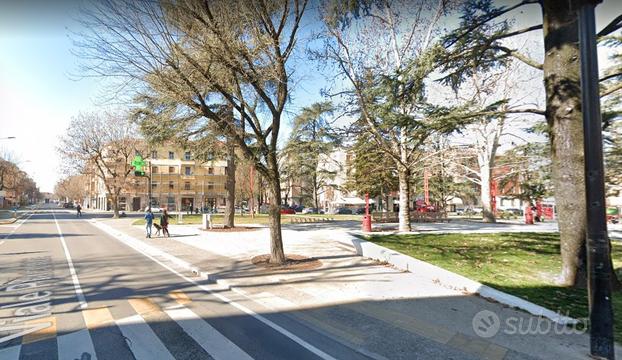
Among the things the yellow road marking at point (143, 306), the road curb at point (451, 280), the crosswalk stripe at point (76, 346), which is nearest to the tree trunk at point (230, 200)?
the road curb at point (451, 280)

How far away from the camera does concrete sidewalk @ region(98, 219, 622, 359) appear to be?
4656 millimetres

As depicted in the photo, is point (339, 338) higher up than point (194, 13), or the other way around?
point (194, 13)

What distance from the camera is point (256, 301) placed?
684cm

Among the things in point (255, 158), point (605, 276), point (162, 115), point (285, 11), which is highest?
point (285, 11)

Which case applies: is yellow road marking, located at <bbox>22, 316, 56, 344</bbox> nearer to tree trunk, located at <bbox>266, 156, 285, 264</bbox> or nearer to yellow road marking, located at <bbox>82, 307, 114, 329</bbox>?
yellow road marking, located at <bbox>82, 307, 114, 329</bbox>

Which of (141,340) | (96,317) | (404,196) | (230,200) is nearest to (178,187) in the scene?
(230,200)

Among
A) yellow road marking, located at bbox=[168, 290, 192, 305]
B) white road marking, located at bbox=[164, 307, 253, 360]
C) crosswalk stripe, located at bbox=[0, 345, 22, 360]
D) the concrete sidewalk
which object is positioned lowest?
the concrete sidewalk

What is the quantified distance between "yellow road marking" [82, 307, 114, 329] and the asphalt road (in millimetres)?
16

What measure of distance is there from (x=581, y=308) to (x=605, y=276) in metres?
2.22

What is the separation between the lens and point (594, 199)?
4.40 m

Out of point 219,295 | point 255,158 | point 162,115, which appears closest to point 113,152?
point 162,115

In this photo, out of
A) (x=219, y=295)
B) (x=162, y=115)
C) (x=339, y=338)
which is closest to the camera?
(x=339, y=338)

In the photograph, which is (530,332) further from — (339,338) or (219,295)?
(219,295)

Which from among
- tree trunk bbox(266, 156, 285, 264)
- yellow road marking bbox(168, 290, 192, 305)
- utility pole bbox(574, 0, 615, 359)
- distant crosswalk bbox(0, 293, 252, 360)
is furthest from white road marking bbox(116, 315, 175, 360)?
utility pole bbox(574, 0, 615, 359)
